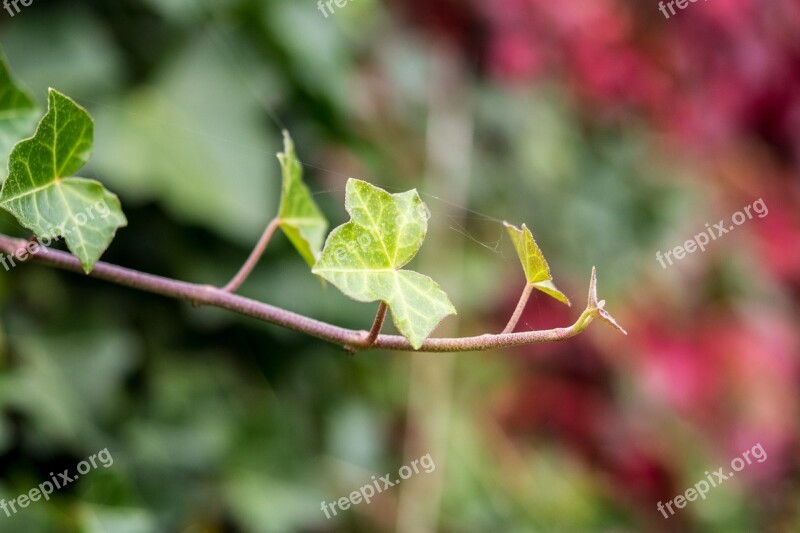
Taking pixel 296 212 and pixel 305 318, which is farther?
pixel 296 212

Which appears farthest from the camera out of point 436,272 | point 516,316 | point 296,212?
point 436,272

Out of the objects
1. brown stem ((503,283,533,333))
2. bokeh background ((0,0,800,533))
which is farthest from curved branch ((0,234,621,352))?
bokeh background ((0,0,800,533))

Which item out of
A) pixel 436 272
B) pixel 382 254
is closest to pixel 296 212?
pixel 382 254

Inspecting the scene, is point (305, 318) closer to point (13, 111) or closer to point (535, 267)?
point (535, 267)

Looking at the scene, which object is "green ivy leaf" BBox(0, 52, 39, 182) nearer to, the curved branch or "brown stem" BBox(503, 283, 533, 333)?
the curved branch

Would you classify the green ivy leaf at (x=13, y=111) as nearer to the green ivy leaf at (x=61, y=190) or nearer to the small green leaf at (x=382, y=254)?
the green ivy leaf at (x=61, y=190)

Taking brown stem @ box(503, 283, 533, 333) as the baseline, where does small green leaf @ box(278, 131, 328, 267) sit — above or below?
below

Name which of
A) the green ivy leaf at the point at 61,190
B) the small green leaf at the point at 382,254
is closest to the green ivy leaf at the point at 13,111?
the green ivy leaf at the point at 61,190
